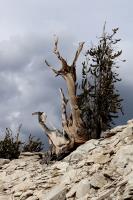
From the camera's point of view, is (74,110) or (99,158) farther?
(74,110)

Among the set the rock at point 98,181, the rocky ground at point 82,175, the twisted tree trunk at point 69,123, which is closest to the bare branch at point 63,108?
the twisted tree trunk at point 69,123

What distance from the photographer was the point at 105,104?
19.2 meters

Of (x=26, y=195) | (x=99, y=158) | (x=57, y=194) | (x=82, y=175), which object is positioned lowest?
(x=57, y=194)

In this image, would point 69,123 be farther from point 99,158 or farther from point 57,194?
point 57,194

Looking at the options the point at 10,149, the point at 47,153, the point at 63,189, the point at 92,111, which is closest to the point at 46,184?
the point at 63,189

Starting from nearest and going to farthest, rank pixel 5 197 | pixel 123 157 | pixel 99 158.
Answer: pixel 123 157, pixel 99 158, pixel 5 197

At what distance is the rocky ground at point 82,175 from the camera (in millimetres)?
11617

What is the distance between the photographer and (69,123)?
1773 cm

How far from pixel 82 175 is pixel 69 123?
4.82 m

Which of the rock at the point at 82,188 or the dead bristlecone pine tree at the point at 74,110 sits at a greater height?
the dead bristlecone pine tree at the point at 74,110

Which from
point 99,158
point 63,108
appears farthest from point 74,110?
point 99,158

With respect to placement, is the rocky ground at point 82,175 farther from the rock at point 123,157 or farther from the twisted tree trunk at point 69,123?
the twisted tree trunk at point 69,123

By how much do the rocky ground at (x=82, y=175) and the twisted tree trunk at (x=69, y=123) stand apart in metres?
1.06

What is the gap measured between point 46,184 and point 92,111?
5.97 metres
